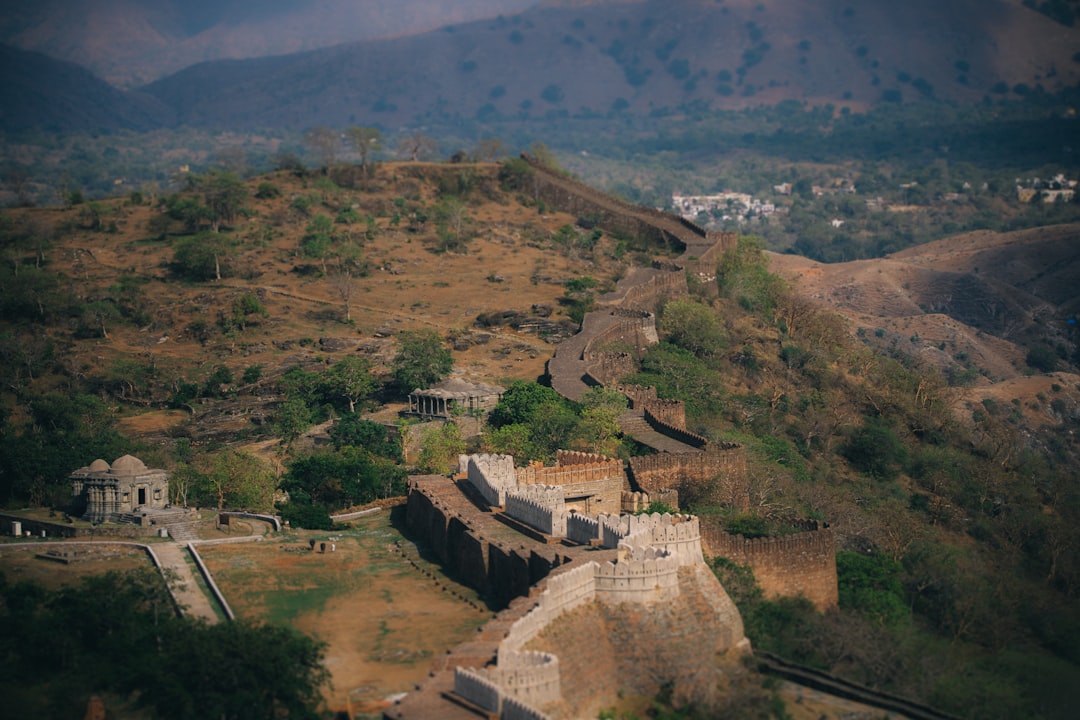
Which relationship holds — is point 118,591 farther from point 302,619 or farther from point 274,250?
point 274,250

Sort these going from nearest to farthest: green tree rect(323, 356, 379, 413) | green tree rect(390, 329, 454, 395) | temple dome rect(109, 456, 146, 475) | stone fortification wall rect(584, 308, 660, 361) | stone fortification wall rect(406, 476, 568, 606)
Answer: stone fortification wall rect(406, 476, 568, 606), temple dome rect(109, 456, 146, 475), green tree rect(390, 329, 454, 395), green tree rect(323, 356, 379, 413), stone fortification wall rect(584, 308, 660, 361)

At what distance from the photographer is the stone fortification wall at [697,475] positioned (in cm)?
4994

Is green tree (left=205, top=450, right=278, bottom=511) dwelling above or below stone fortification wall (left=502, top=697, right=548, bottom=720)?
below

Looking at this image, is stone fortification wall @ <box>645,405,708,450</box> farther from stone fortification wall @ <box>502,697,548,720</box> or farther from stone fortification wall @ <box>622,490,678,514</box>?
stone fortification wall @ <box>502,697,548,720</box>

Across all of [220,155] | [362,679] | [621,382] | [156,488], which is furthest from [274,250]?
[220,155]

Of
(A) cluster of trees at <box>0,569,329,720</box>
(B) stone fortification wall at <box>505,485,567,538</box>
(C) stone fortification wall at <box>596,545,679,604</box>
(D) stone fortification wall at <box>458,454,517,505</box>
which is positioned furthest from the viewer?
(D) stone fortification wall at <box>458,454,517,505</box>

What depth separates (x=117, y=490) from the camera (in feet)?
164

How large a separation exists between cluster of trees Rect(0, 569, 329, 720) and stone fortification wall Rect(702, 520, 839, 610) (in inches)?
448

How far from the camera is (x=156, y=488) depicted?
50.5 metres

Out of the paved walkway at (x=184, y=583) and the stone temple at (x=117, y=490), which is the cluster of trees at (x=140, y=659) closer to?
the paved walkway at (x=184, y=583)

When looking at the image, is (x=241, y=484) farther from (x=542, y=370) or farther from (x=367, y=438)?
(x=542, y=370)

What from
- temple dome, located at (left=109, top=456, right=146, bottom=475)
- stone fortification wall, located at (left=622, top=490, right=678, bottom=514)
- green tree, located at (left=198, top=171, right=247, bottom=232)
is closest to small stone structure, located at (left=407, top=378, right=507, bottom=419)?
temple dome, located at (left=109, top=456, right=146, bottom=475)

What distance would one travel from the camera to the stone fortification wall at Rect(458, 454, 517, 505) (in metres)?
46.8

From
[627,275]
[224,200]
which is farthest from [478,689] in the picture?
[224,200]
